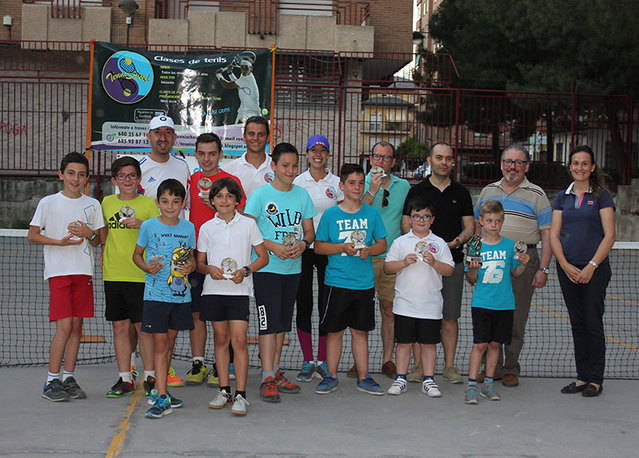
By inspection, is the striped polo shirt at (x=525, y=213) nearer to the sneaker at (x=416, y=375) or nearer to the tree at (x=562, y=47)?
the sneaker at (x=416, y=375)

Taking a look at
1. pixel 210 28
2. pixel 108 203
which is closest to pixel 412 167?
pixel 210 28

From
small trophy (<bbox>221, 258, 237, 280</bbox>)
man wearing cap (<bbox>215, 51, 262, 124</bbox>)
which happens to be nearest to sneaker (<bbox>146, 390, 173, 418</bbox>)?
small trophy (<bbox>221, 258, 237, 280</bbox>)

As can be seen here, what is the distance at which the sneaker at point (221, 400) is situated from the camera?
5738 millimetres

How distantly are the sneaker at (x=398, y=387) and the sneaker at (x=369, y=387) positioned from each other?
88 millimetres

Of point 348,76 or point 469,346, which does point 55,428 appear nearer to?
point 469,346

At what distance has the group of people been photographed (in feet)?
19.2

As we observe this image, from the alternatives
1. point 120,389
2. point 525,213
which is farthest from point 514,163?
point 120,389

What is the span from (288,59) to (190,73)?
49.5ft

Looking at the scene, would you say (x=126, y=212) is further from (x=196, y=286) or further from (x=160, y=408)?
(x=160, y=408)

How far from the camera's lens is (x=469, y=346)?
8.80 metres

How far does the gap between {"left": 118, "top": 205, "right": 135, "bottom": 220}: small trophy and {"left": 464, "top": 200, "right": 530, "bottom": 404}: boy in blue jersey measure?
287cm

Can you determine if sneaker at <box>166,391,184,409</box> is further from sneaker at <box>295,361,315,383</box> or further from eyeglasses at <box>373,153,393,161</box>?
eyeglasses at <box>373,153,393,161</box>

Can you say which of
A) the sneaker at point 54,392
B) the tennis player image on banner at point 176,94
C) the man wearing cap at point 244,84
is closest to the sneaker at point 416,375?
the sneaker at point 54,392

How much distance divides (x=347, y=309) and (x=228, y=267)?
126 cm
